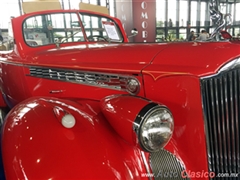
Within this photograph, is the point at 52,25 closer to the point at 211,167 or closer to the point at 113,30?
the point at 113,30

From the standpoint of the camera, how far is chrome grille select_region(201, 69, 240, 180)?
1235 millimetres

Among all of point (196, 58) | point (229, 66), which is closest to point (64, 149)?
point (196, 58)

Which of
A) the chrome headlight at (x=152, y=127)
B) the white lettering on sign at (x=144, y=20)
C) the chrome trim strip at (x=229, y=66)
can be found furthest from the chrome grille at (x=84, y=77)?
the white lettering on sign at (x=144, y=20)

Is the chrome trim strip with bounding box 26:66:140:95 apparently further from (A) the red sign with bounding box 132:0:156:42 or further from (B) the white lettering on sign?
(B) the white lettering on sign

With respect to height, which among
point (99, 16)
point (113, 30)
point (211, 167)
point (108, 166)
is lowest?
point (211, 167)

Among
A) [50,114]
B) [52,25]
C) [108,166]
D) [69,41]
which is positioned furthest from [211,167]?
[52,25]

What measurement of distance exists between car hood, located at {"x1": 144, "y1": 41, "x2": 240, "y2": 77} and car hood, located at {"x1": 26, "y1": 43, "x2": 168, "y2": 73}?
89 mm

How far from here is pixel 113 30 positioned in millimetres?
2887

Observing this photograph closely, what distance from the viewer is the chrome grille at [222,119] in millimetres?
1235

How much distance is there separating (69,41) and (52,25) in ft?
0.82

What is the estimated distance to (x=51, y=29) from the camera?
2.51 meters

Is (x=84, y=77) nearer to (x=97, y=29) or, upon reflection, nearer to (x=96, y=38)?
(x=96, y=38)

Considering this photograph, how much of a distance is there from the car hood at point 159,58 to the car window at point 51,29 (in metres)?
0.66

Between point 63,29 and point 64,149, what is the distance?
5.57ft
